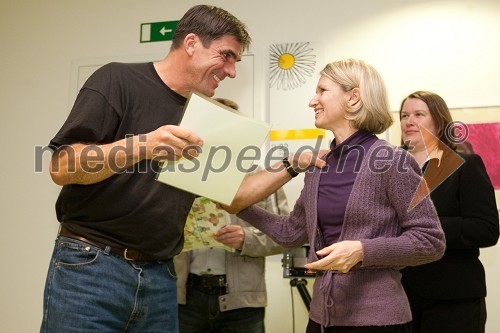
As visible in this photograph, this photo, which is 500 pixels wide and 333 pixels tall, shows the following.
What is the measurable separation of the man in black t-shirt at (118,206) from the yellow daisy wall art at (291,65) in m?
1.50

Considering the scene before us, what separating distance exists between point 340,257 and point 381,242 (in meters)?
0.13

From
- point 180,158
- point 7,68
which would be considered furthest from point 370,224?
point 7,68

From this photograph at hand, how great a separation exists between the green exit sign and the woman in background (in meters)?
1.92

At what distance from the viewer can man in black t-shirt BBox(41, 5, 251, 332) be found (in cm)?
120

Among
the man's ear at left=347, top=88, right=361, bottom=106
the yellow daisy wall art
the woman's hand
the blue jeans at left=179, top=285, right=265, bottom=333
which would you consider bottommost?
the blue jeans at left=179, top=285, right=265, bottom=333

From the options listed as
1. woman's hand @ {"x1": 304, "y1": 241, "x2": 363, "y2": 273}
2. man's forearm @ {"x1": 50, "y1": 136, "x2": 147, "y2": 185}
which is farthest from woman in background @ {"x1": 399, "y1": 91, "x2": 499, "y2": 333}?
man's forearm @ {"x1": 50, "y1": 136, "x2": 147, "y2": 185}

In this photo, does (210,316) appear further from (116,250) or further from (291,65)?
(291,65)

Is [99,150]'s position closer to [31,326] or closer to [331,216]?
[331,216]

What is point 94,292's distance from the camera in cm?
123

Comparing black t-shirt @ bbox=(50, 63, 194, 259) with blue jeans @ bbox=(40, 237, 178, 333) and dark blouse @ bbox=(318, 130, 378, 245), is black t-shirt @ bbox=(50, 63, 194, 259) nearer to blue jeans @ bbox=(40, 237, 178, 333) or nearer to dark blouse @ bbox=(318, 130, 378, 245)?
blue jeans @ bbox=(40, 237, 178, 333)

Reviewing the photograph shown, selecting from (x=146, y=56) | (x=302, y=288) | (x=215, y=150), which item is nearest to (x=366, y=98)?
(x=215, y=150)

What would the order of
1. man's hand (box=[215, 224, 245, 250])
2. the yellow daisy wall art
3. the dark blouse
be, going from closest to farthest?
the dark blouse, man's hand (box=[215, 224, 245, 250]), the yellow daisy wall art

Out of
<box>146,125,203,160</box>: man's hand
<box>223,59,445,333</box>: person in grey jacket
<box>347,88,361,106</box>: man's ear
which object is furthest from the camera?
<box>347,88,361,106</box>: man's ear

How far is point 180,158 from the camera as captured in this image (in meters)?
1.22
